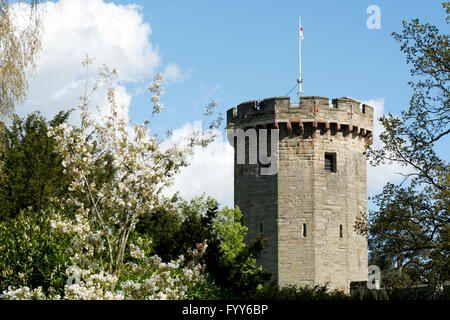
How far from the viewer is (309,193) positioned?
108ft

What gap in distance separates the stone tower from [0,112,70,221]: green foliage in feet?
39.2

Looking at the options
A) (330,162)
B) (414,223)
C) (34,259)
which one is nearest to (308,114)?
(330,162)

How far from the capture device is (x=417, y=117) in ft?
62.5

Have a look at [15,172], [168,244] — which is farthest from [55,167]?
[168,244]

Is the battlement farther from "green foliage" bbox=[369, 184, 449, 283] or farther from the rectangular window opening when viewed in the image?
"green foliage" bbox=[369, 184, 449, 283]

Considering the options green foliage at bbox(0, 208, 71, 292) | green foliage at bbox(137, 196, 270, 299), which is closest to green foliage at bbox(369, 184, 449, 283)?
green foliage at bbox(137, 196, 270, 299)

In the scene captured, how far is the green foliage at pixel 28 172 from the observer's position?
80.3ft

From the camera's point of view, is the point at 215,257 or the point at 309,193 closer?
the point at 215,257

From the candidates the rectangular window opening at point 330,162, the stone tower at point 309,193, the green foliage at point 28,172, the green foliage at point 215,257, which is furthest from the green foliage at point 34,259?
the rectangular window opening at point 330,162

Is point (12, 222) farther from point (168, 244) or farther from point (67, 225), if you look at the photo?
point (67, 225)

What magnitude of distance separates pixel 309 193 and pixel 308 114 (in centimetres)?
421

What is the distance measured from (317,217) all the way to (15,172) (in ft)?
50.9

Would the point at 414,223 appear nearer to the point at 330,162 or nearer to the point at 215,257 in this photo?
the point at 215,257

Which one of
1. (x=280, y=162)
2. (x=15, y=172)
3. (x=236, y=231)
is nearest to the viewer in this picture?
(x=15, y=172)
